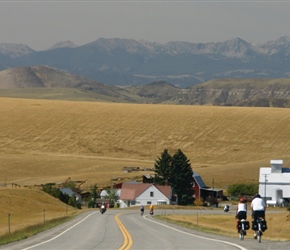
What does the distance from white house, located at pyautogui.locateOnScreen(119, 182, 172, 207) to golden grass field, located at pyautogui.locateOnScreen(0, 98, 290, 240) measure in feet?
19.7

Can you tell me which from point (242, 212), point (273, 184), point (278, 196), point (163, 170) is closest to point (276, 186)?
point (273, 184)

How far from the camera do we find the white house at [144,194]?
94.2 m

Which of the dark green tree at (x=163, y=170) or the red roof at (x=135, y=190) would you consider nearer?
the red roof at (x=135, y=190)

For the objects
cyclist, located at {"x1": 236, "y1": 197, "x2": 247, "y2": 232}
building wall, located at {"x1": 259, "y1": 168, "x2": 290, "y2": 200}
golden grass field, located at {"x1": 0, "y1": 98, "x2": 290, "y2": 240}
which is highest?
golden grass field, located at {"x1": 0, "y1": 98, "x2": 290, "y2": 240}

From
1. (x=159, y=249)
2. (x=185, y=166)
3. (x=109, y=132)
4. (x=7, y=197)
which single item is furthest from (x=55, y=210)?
(x=109, y=132)

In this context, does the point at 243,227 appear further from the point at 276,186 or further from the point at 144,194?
the point at 144,194

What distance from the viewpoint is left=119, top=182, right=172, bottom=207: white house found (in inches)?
3709

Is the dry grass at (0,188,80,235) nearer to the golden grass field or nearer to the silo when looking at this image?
the golden grass field

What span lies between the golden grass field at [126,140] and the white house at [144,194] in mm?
6015

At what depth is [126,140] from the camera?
140500 millimetres

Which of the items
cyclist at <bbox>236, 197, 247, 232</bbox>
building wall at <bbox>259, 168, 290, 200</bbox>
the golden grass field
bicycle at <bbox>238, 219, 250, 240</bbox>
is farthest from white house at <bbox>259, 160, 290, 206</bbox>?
bicycle at <bbox>238, 219, 250, 240</bbox>

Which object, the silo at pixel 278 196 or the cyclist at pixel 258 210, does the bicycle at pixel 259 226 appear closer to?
the cyclist at pixel 258 210

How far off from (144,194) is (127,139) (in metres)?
46.2

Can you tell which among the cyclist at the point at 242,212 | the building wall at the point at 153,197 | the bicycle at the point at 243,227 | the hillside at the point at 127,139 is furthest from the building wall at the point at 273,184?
the bicycle at the point at 243,227
